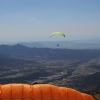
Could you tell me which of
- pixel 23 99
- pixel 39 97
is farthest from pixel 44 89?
pixel 23 99

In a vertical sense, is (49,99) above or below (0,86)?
below

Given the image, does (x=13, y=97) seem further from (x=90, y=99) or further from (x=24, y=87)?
(x=90, y=99)

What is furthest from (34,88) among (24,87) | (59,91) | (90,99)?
(90,99)

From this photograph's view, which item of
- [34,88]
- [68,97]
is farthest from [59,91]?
[34,88]

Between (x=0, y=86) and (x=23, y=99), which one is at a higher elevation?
(x=0, y=86)

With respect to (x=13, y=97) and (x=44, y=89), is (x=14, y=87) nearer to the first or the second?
(x=13, y=97)

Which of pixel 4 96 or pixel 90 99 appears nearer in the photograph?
pixel 4 96
